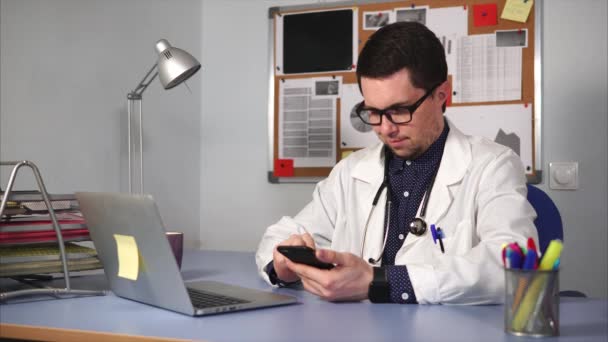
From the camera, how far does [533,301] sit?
0.96m

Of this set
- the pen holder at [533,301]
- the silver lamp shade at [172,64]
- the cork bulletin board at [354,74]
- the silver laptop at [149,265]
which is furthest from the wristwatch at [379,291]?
the cork bulletin board at [354,74]

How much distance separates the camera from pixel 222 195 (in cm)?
A: 291

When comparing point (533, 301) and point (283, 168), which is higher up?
point (283, 168)

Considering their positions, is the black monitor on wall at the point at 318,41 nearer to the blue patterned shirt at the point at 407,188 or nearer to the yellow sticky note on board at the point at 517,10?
the yellow sticky note on board at the point at 517,10

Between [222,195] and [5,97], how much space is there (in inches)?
48.7

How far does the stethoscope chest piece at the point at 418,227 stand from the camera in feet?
5.13

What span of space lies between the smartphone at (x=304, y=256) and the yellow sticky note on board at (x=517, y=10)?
1601 millimetres

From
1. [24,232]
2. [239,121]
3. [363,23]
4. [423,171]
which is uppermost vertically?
[363,23]

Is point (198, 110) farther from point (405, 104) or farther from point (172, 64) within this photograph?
point (405, 104)

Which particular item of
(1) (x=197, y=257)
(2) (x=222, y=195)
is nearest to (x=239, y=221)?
(2) (x=222, y=195)

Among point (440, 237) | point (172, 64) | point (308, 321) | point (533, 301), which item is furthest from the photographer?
point (172, 64)

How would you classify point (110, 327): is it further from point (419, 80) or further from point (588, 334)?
point (419, 80)

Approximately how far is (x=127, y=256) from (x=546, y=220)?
3.29 feet

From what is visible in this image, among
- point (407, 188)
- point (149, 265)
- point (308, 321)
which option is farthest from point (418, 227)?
point (149, 265)
